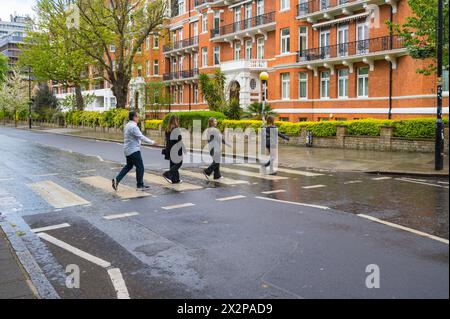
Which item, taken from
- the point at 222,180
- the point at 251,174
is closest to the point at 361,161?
the point at 251,174

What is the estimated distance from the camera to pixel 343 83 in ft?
109

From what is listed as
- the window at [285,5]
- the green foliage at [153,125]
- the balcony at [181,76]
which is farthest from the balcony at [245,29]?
the green foliage at [153,125]

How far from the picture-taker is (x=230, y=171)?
615 inches

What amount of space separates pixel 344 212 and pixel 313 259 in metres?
3.13

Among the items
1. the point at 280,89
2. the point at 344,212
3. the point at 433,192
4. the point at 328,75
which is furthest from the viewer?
the point at 280,89

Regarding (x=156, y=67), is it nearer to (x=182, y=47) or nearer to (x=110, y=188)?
(x=182, y=47)

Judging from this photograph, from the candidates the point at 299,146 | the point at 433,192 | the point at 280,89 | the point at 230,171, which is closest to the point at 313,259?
the point at 433,192

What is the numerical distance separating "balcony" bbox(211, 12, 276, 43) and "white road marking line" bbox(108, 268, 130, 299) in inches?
1390

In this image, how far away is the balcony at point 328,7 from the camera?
99.2 ft

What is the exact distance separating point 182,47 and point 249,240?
49.5m

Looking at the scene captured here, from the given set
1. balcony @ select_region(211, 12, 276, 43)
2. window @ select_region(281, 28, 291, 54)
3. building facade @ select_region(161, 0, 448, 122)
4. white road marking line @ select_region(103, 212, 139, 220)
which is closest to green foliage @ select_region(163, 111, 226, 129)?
building facade @ select_region(161, 0, 448, 122)

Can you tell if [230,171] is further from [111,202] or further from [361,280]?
[361,280]

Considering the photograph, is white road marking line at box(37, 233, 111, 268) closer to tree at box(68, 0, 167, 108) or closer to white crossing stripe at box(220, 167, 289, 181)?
white crossing stripe at box(220, 167, 289, 181)
